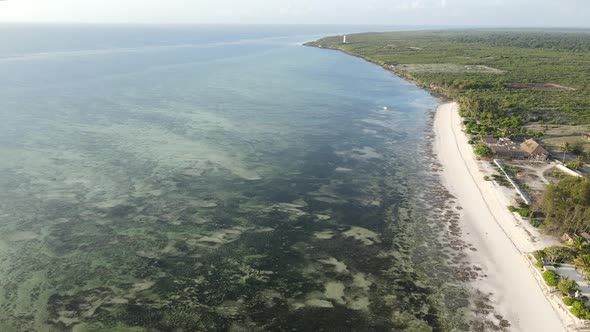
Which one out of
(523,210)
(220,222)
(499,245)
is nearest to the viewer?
(499,245)

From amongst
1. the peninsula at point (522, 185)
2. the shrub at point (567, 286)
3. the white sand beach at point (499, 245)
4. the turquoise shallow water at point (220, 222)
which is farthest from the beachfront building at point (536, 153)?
the shrub at point (567, 286)

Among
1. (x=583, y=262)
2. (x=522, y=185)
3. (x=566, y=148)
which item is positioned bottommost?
(x=583, y=262)

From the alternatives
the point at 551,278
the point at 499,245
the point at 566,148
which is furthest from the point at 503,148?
the point at 551,278

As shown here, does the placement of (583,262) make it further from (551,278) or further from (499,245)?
(499,245)

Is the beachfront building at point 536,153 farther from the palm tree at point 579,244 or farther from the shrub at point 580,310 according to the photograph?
the shrub at point 580,310

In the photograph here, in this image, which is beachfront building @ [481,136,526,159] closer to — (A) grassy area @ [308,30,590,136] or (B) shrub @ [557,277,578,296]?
(A) grassy area @ [308,30,590,136]

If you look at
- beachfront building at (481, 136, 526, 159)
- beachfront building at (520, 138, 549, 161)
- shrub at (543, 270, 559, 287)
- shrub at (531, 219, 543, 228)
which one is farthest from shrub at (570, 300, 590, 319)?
beachfront building at (520, 138, 549, 161)
